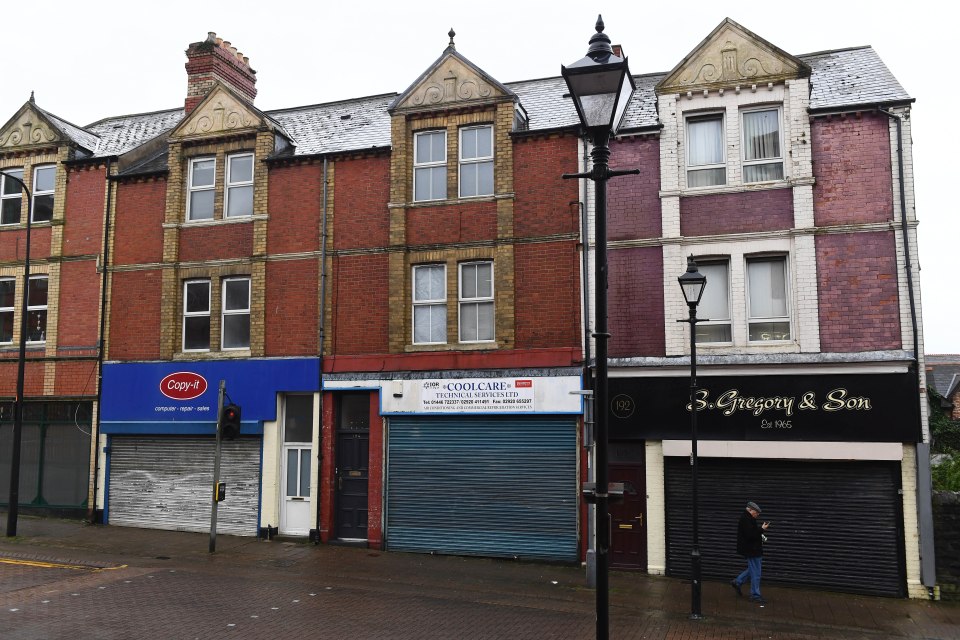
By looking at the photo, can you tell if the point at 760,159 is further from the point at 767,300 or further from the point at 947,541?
the point at 947,541

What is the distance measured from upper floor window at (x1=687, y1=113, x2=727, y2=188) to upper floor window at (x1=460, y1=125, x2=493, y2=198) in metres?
4.24

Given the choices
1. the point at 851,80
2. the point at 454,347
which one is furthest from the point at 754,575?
the point at 851,80

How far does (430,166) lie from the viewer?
58.0 feet

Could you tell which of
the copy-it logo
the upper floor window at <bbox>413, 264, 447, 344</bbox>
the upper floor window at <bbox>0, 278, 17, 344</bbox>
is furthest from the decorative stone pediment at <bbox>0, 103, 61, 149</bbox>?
the upper floor window at <bbox>413, 264, 447, 344</bbox>

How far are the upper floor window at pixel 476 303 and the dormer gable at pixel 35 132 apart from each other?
37.1ft

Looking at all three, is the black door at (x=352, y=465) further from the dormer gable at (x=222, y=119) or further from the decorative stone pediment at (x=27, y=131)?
the decorative stone pediment at (x=27, y=131)

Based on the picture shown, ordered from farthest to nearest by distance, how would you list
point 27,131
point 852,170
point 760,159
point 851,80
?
point 27,131, point 851,80, point 760,159, point 852,170

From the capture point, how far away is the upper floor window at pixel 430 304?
1734 cm

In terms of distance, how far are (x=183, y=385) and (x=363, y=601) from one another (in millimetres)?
8331

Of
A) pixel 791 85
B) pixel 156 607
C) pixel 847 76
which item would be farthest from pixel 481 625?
pixel 847 76

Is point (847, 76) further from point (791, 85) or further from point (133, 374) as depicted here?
point (133, 374)

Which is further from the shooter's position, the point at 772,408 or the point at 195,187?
the point at 195,187

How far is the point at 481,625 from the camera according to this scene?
11289mm

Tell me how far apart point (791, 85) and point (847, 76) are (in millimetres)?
1762
